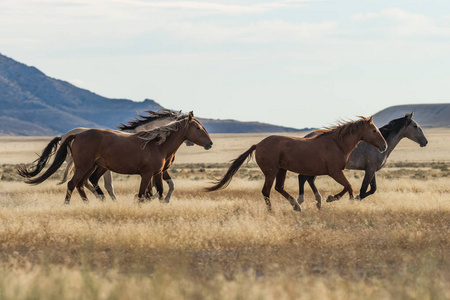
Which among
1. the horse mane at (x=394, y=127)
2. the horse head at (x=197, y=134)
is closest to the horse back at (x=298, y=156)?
the horse head at (x=197, y=134)

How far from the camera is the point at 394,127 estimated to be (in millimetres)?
17359

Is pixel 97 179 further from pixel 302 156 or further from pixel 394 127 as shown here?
pixel 394 127

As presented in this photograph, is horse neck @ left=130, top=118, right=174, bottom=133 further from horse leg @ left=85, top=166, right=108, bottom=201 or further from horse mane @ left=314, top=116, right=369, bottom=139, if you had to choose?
horse mane @ left=314, top=116, right=369, bottom=139

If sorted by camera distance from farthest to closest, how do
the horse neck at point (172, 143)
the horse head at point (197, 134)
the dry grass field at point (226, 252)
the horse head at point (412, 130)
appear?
the horse head at point (412, 130) → the horse head at point (197, 134) → the horse neck at point (172, 143) → the dry grass field at point (226, 252)

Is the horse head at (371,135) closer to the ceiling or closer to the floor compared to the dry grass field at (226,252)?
closer to the ceiling

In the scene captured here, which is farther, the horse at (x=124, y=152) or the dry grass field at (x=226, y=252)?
the horse at (x=124, y=152)

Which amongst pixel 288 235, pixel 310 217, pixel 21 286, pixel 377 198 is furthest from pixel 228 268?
pixel 377 198

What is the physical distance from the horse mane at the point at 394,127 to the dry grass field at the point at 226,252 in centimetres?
246

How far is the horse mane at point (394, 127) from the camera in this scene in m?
17.2

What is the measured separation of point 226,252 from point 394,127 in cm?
921

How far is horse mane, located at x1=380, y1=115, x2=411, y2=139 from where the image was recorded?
1723 cm

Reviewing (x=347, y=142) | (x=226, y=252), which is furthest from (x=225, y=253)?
(x=347, y=142)

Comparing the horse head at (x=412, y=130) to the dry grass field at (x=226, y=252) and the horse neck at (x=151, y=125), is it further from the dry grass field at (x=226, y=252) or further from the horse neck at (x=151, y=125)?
the horse neck at (x=151, y=125)

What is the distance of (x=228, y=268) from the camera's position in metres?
8.16
